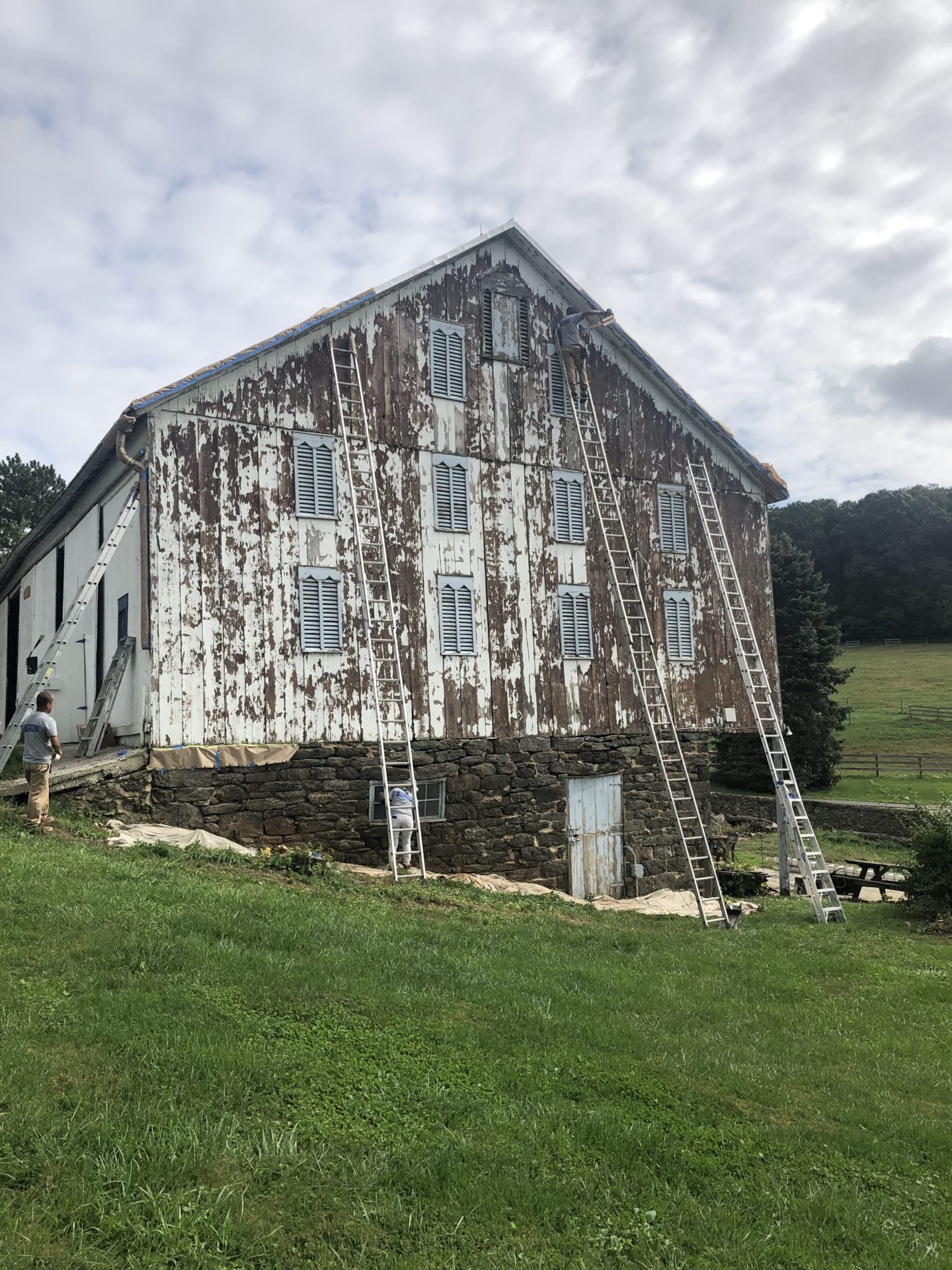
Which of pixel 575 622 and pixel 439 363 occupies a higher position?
pixel 439 363

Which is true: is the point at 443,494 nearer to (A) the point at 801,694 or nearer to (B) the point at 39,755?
(B) the point at 39,755

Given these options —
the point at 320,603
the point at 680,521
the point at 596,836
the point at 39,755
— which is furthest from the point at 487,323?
the point at 39,755

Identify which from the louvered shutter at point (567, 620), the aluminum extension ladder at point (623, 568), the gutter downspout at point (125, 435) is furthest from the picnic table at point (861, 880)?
the gutter downspout at point (125, 435)

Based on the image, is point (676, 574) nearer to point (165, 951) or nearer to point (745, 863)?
point (745, 863)

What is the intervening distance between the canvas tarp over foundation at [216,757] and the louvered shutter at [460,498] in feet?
16.3

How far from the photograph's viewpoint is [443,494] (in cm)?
1666

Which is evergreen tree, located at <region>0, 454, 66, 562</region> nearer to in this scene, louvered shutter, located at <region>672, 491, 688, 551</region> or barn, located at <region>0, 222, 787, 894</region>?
barn, located at <region>0, 222, 787, 894</region>

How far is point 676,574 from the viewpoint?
62.8ft

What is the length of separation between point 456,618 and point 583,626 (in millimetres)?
2739

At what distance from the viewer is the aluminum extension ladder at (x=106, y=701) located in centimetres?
1473

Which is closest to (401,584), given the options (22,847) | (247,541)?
(247,541)

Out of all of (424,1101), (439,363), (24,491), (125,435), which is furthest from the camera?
(24,491)

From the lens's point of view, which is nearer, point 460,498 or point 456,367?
point 460,498

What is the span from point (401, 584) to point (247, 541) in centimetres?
272
